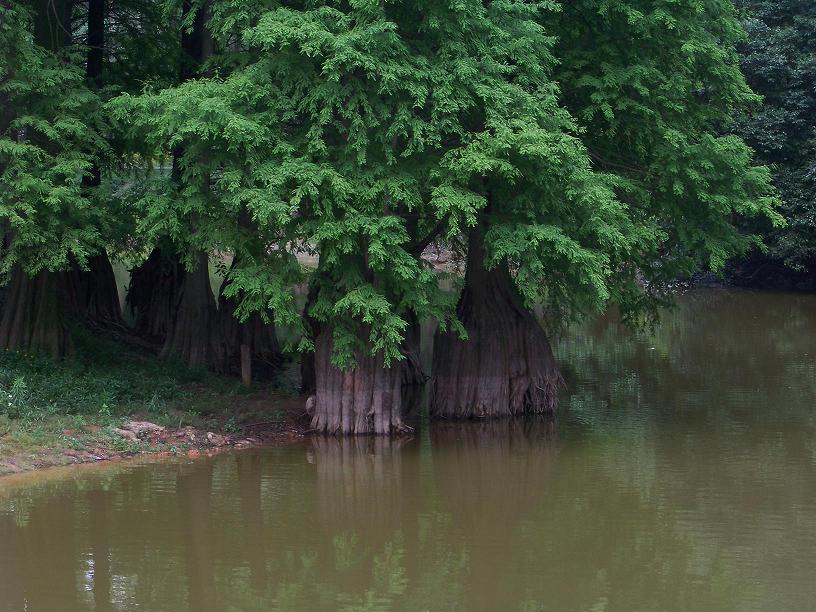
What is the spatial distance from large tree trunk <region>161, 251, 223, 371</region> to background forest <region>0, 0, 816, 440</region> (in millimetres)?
42

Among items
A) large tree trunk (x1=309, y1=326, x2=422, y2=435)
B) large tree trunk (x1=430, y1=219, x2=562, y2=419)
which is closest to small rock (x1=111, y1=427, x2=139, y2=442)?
large tree trunk (x1=309, y1=326, x2=422, y2=435)

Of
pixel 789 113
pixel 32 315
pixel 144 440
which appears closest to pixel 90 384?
pixel 32 315

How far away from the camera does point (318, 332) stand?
17766mm

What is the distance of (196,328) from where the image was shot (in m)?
20.8

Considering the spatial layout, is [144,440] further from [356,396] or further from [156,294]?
[156,294]

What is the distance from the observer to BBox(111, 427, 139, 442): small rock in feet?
52.2

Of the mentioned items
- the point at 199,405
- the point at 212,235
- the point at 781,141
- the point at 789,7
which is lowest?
the point at 199,405

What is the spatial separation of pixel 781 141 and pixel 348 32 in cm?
2571

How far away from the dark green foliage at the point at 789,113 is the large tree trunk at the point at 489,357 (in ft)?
69.5

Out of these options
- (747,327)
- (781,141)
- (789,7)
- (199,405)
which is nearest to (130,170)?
(199,405)

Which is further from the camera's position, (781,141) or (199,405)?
(781,141)

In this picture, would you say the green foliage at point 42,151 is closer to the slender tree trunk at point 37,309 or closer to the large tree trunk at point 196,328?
the slender tree trunk at point 37,309

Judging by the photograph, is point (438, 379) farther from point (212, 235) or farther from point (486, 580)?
point (486, 580)

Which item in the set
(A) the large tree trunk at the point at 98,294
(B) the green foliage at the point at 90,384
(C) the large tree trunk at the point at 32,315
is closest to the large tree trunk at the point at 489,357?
(B) the green foliage at the point at 90,384
